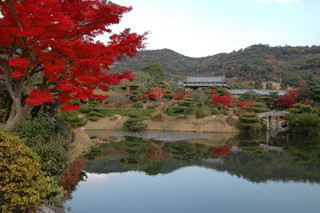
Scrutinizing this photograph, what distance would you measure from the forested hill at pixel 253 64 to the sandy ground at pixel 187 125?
31.1m

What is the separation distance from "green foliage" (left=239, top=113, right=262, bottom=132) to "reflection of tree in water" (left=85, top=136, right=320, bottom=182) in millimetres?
5249

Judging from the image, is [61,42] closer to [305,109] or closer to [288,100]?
[305,109]

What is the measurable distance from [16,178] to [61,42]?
3769mm

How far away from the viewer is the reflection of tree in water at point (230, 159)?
950 cm

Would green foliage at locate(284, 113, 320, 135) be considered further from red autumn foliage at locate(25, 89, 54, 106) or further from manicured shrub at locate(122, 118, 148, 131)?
red autumn foliage at locate(25, 89, 54, 106)

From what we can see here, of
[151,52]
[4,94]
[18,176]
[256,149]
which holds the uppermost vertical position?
[151,52]

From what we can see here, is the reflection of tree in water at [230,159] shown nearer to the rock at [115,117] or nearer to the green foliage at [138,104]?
the rock at [115,117]

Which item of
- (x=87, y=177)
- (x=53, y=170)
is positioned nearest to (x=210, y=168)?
(x=87, y=177)

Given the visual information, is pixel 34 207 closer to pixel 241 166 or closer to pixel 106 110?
pixel 241 166

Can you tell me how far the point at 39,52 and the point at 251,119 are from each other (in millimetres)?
18548

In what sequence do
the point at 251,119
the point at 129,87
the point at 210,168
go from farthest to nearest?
the point at 129,87 < the point at 251,119 < the point at 210,168

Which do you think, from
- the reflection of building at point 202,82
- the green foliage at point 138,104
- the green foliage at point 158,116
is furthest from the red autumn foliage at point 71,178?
the reflection of building at point 202,82

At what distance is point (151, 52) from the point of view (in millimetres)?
88062

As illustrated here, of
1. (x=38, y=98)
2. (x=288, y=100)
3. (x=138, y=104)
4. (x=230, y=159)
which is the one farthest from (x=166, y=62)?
(x=38, y=98)
